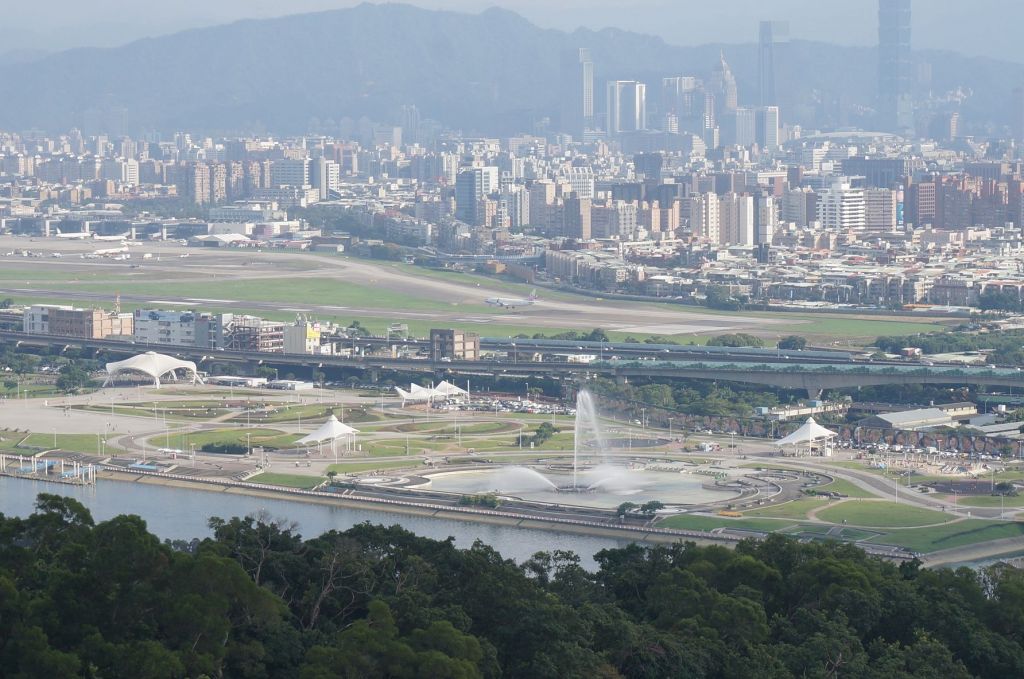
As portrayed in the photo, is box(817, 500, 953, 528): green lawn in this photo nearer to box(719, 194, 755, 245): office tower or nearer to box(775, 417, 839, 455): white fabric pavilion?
box(775, 417, 839, 455): white fabric pavilion

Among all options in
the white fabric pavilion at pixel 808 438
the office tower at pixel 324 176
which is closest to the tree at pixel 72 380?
the white fabric pavilion at pixel 808 438

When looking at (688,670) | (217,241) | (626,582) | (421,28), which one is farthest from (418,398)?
(421,28)

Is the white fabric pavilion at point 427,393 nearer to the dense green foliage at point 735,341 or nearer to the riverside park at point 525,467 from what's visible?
the riverside park at point 525,467

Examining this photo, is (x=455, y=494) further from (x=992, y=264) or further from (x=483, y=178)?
(x=483, y=178)

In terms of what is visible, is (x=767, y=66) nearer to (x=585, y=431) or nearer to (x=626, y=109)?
(x=626, y=109)

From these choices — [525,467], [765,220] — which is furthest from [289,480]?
[765,220]

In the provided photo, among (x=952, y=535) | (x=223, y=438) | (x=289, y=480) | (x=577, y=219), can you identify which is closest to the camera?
(x=952, y=535)
